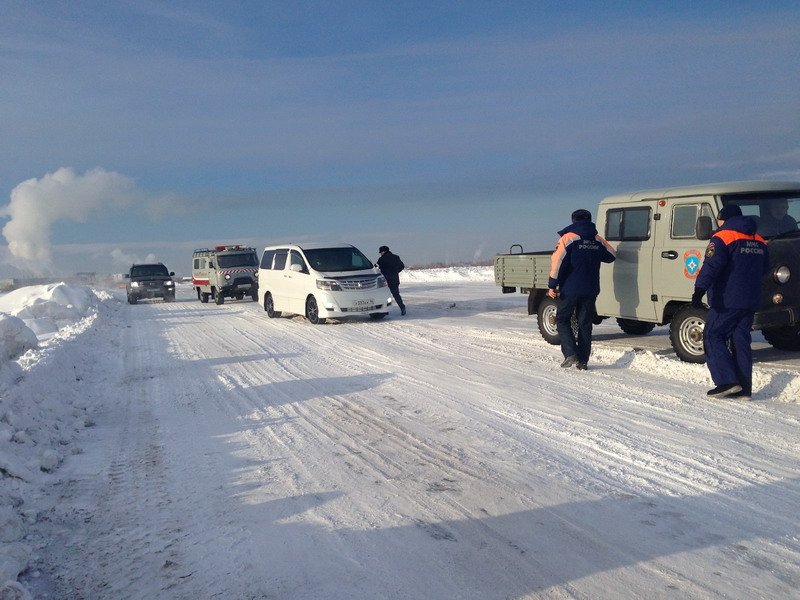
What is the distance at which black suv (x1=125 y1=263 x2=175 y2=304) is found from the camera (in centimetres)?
2989

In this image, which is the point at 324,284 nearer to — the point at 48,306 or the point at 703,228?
the point at 48,306

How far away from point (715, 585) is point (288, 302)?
14.8m

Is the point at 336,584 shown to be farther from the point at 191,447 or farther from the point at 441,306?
the point at 441,306

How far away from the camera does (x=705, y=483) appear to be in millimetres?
4625

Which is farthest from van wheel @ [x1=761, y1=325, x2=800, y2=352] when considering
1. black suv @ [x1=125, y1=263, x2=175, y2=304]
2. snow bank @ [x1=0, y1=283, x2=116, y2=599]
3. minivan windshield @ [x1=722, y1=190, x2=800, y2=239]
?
black suv @ [x1=125, y1=263, x2=175, y2=304]

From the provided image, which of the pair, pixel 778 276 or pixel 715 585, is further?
pixel 778 276

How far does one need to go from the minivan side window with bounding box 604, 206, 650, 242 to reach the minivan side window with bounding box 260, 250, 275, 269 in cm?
1079

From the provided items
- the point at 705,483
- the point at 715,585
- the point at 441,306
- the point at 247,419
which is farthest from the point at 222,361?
the point at 441,306

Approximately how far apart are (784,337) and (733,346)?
3161mm

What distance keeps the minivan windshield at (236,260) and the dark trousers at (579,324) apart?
63.0ft

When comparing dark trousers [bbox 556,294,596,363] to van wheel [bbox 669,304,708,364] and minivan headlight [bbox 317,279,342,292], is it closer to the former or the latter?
van wheel [bbox 669,304,708,364]

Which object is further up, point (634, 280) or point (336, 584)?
point (634, 280)

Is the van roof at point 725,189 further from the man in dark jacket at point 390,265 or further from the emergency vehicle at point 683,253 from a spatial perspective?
the man in dark jacket at point 390,265

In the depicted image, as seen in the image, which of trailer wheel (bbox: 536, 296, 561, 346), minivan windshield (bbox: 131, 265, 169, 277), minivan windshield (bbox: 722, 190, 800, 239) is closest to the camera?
minivan windshield (bbox: 722, 190, 800, 239)
